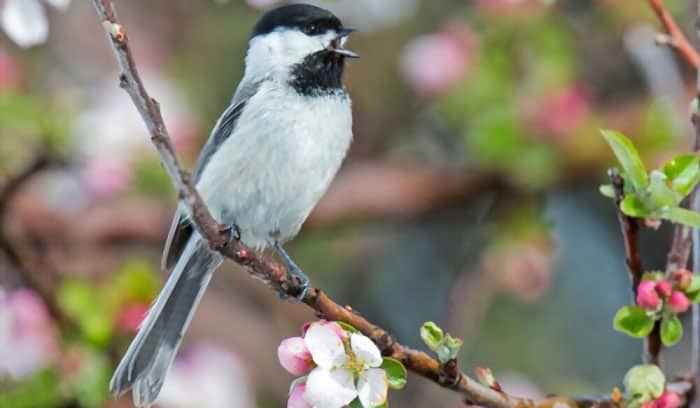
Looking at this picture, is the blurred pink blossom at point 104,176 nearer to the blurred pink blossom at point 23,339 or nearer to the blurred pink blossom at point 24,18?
the blurred pink blossom at point 23,339

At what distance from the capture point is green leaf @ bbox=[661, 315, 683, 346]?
1.20 metres

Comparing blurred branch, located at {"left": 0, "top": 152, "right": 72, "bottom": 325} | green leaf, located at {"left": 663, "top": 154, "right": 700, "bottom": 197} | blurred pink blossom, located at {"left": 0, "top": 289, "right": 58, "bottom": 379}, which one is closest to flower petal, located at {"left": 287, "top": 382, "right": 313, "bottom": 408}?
green leaf, located at {"left": 663, "top": 154, "right": 700, "bottom": 197}

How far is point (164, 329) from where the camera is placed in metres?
1.64

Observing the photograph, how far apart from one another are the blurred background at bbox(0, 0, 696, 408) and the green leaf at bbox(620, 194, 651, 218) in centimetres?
117

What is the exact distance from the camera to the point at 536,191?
294 centimetres

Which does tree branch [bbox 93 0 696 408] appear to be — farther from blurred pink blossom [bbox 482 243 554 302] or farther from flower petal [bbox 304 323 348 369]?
blurred pink blossom [bbox 482 243 554 302]

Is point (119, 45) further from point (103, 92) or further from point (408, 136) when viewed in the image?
point (408, 136)

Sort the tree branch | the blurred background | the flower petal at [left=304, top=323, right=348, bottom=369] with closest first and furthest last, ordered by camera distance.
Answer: the tree branch
the flower petal at [left=304, top=323, right=348, bottom=369]
the blurred background

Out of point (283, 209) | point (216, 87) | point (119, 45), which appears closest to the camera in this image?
point (119, 45)

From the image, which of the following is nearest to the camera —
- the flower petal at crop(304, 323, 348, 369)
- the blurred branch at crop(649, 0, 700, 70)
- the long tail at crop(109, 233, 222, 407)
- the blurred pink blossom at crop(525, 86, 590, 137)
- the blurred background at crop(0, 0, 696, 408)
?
the flower petal at crop(304, 323, 348, 369)

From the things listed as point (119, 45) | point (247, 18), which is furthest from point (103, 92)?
point (119, 45)

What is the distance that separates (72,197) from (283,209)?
1.13m

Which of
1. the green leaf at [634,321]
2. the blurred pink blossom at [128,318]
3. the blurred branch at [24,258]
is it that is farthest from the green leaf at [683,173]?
the blurred branch at [24,258]

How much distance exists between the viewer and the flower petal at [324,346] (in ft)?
3.69
